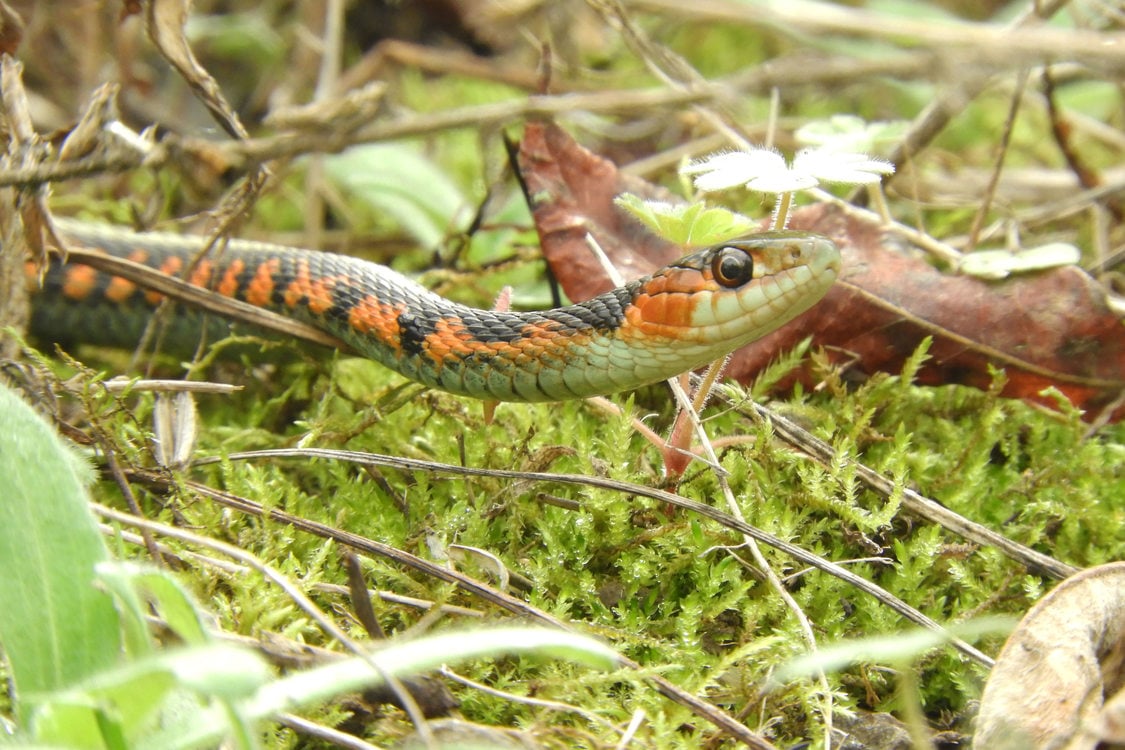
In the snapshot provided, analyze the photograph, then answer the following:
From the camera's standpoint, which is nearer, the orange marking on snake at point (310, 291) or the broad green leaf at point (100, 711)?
Answer: the broad green leaf at point (100, 711)

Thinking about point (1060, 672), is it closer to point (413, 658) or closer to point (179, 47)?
point (413, 658)

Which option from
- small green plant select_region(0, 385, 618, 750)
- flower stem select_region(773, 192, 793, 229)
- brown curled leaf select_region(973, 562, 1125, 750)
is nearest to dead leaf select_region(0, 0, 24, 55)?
small green plant select_region(0, 385, 618, 750)

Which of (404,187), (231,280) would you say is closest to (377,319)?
(231,280)

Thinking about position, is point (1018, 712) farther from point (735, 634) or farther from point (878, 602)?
point (735, 634)

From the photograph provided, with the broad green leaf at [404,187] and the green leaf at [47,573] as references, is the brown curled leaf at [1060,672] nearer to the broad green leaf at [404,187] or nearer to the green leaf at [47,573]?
the green leaf at [47,573]

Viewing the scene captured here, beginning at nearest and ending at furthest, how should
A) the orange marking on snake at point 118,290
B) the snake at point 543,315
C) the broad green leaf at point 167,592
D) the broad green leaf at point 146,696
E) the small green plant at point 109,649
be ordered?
the broad green leaf at point 146,696 < the small green plant at point 109,649 < the broad green leaf at point 167,592 < the snake at point 543,315 < the orange marking on snake at point 118,290

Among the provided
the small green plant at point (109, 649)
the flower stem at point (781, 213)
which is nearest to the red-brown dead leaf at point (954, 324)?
the flower stem at point (781, 213)

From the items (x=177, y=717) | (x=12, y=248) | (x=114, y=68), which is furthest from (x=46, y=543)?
(x=114, y=68)

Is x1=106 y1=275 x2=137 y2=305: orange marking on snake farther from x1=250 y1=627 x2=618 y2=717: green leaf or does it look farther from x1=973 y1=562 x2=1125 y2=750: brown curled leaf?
x1=973 y1=562 x2=1125 y2=750: brown curled leaf
